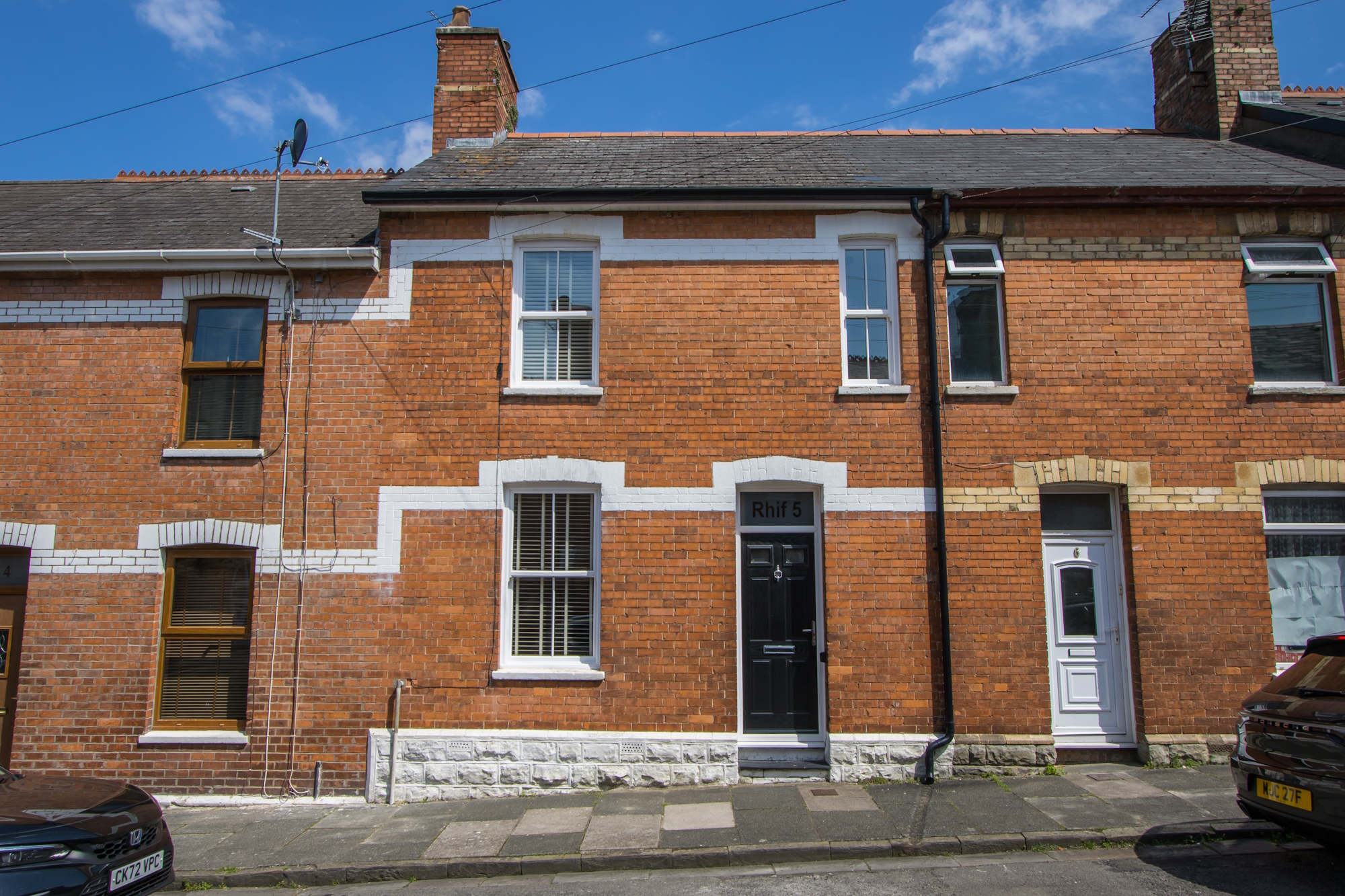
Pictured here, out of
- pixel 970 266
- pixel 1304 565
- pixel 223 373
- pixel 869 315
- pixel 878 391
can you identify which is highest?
pixel 970 266

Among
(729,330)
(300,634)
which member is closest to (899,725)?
(729,330)

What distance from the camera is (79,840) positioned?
489cm

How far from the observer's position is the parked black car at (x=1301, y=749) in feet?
16.3

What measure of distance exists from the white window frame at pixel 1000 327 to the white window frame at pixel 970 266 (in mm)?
98

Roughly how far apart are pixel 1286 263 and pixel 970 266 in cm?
351

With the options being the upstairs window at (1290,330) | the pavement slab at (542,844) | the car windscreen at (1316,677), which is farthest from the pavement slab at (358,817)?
the upstairs window at (1290,330)

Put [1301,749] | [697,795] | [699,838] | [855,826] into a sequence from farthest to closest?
[697,795] → [855,826] → [699,838] → [1301,749]

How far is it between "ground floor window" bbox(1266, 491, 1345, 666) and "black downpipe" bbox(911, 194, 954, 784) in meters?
3.49

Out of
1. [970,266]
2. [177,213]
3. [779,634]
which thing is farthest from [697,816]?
[177,213]

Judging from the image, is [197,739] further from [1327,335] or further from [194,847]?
[1327,335]

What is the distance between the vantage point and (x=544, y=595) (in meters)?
8.28

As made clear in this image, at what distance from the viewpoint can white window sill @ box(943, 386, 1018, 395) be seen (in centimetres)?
827

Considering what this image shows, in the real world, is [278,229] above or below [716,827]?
above

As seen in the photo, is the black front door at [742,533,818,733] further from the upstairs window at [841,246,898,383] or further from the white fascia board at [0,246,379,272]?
the white fascia board at [0,246,379,272]
